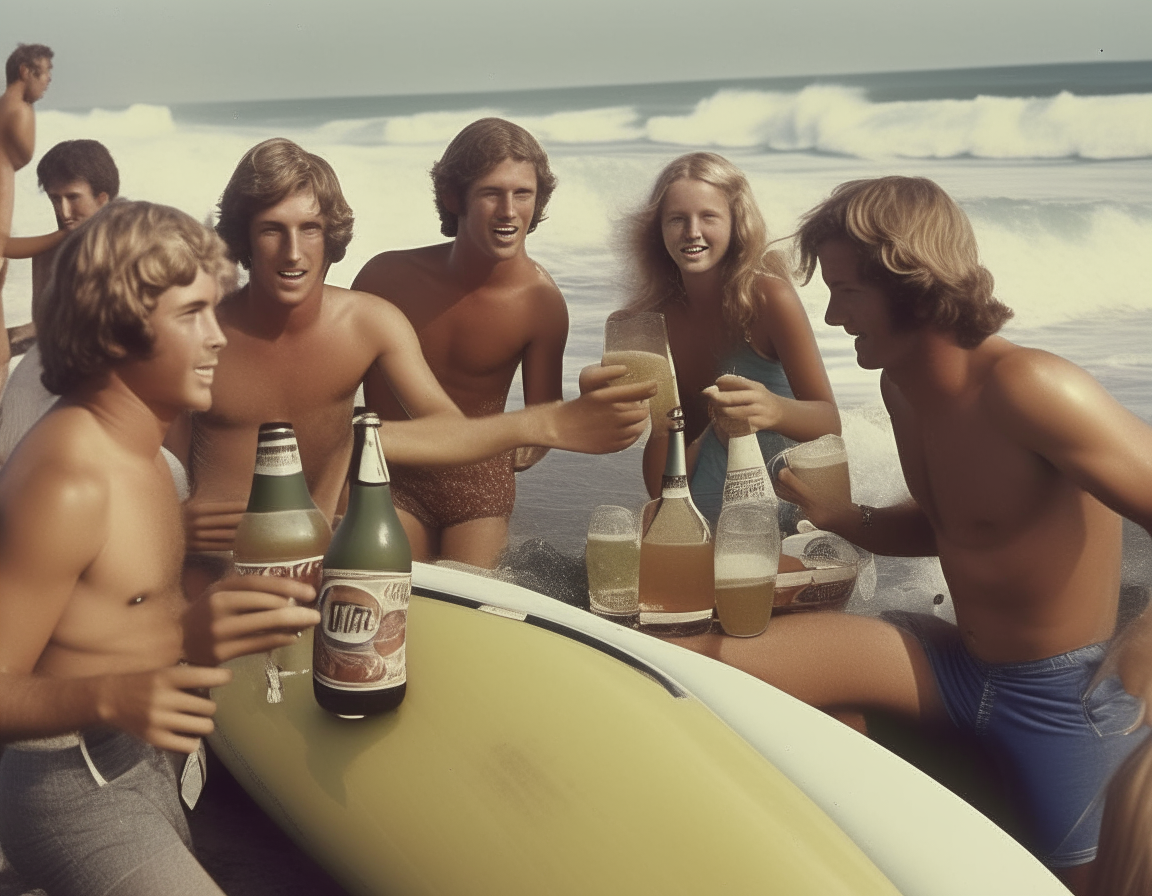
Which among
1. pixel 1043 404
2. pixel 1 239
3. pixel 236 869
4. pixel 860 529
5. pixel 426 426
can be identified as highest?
pixel 1 239

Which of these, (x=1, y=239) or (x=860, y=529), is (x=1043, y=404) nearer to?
(x=860, y=529)

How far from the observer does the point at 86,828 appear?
108cm

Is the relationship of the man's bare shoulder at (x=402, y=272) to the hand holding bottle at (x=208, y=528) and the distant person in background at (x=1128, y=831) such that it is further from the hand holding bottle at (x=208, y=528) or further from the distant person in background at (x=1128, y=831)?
the distant person in background at (x=1128, y=831)

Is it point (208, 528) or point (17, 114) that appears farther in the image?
point (17, 114)

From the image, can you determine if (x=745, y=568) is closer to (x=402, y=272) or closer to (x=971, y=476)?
(x=971, y=476)

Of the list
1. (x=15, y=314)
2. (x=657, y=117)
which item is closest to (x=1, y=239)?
(x=15, y=314)

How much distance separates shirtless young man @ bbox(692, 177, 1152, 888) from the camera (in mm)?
1373

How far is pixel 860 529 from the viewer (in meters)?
1.73

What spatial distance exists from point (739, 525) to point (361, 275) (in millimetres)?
1092

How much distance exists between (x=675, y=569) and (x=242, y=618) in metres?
0.65

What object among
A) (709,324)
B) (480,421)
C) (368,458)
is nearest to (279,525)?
(368,458)

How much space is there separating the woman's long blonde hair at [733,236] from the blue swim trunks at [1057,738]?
90 cm

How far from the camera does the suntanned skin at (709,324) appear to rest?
6.98 ft

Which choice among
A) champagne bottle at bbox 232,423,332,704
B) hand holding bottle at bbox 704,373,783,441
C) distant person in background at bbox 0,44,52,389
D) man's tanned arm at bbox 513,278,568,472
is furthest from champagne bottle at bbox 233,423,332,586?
distant person in background at bbox 0,44,52,389
